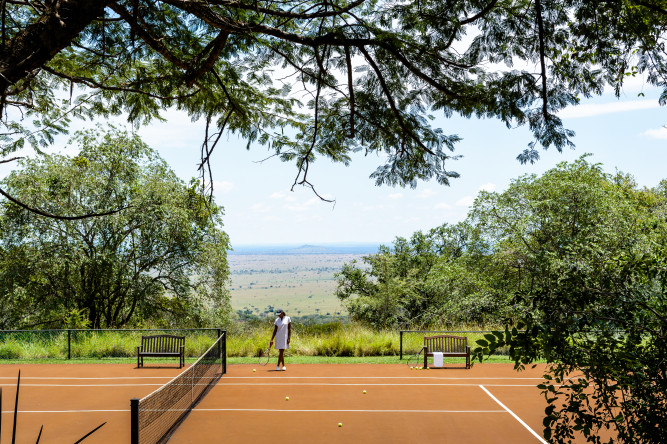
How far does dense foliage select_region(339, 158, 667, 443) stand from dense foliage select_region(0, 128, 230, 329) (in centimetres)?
1145

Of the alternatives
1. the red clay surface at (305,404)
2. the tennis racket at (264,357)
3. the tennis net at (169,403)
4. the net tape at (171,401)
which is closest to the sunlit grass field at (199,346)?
the tennis racket at (264,357)

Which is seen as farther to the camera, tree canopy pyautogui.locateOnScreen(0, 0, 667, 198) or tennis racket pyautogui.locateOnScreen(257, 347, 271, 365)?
tennis racket pyautogui.locateOnScreen(257, 347, 271, 365)

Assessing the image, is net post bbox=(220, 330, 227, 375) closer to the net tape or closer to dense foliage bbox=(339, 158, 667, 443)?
the net tape

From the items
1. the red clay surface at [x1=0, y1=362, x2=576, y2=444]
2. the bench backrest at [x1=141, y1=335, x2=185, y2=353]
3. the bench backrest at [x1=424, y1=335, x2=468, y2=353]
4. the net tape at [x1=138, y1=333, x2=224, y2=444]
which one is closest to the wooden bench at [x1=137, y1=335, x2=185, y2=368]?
the bench backrest at [x1=141, y1=335, x2=185, y2=353]

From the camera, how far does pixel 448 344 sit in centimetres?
1769

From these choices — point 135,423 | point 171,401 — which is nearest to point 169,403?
point 171,401

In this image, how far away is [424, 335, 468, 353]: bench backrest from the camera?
1686 centimetres

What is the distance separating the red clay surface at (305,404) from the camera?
971 cm

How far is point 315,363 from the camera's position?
17156 millimetres

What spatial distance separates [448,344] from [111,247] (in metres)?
19.5

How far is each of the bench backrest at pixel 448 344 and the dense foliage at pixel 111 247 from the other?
14697mm

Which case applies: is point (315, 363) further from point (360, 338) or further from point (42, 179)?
point (42, 179)

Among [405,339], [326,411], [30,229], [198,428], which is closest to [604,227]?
[405,339]

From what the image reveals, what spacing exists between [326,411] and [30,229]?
2127 cm
